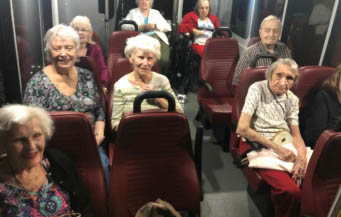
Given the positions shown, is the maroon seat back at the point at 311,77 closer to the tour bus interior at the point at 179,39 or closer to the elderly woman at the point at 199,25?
the tour bus interior at the point at 179,39

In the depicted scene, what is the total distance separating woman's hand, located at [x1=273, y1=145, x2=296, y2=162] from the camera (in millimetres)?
1967

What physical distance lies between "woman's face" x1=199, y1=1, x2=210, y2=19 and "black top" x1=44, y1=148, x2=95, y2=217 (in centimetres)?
339

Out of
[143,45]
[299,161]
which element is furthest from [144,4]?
[299,161]

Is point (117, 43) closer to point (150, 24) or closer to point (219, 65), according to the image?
point (150, 24)

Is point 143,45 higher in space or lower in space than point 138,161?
higher

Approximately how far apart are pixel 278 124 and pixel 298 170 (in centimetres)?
35

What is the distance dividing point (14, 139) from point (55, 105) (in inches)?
26.4

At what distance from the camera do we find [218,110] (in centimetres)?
286

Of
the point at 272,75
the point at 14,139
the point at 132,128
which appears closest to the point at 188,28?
the point at 272,75

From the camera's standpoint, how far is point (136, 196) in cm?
163

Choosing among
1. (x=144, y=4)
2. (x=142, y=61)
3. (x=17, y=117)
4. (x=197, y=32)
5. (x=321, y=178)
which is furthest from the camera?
(x=197, y=32)

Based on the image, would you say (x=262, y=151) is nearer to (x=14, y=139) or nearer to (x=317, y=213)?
(x=317, y=213)

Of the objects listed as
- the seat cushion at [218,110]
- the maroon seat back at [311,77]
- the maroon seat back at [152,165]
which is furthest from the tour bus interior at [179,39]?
the maroon seat back at [311,77]

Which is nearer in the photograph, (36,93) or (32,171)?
(32,171)
